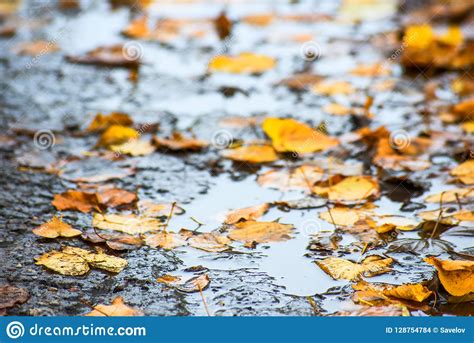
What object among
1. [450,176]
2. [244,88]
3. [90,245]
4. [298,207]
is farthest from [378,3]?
[90,245]

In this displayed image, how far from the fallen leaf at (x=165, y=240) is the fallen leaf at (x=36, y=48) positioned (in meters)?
2.33

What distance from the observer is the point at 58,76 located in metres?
3.73

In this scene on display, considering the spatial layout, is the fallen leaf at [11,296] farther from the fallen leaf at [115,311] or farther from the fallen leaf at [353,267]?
the fallen leaf at [353,267]

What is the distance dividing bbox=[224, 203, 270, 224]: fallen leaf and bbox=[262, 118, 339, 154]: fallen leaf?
0.52 m

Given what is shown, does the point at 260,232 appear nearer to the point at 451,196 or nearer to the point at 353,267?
the point at 353,267

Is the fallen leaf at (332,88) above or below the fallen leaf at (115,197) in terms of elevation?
above

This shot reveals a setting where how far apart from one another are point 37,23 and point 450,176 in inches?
125

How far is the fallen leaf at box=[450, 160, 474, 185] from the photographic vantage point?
2518 mm

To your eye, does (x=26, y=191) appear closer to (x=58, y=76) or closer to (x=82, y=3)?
(x=58, y=76)

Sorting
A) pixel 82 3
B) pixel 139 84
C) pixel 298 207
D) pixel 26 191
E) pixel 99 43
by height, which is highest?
pixel 82 3

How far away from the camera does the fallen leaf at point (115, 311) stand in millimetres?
1692

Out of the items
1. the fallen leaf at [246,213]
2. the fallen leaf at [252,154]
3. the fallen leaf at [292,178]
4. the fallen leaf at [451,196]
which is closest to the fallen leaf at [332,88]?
the fallen leaf at [252,154]

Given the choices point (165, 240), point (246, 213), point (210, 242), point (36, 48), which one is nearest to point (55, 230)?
point (165, 240)

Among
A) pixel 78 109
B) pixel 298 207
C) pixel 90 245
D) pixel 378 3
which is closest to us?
pixel 90 245
